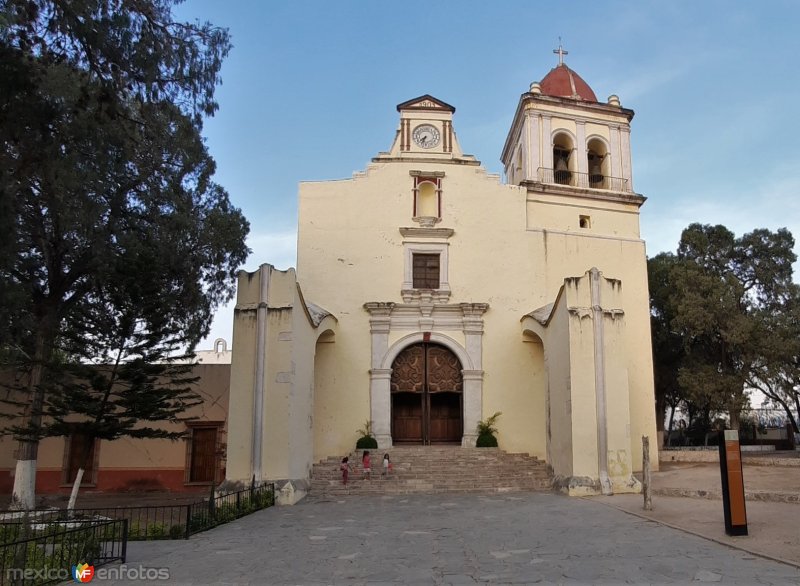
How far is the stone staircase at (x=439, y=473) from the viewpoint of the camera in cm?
1466

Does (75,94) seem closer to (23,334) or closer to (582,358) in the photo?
(23,334)

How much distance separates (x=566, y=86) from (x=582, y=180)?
358 cm

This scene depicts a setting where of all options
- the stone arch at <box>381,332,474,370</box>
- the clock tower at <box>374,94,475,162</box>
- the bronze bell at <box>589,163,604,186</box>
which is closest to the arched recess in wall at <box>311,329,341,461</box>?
the stone arch at <box>381,332,474,370</box>

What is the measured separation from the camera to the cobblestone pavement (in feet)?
21.8

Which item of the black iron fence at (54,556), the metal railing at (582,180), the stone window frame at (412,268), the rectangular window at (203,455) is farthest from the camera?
the metal railing at (582,180)

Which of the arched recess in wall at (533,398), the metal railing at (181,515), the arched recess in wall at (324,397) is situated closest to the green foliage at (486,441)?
the arched recess in wall at (533,398)

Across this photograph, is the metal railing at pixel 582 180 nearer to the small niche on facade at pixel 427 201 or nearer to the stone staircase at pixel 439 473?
the small niche on facade at pixel 427 201

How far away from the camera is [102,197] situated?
1035 cm

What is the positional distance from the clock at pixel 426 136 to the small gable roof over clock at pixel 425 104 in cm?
53

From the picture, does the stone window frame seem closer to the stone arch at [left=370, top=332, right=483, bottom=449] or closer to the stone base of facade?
the stone arch at [left=370, top=332, right=483, bottom=449]

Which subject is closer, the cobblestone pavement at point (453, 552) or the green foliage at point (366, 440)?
the cobblestone pavement at point (453, 552)

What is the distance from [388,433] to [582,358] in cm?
545

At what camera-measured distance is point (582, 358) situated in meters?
14.6

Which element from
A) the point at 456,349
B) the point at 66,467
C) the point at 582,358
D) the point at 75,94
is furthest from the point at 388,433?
the point at 75,94
